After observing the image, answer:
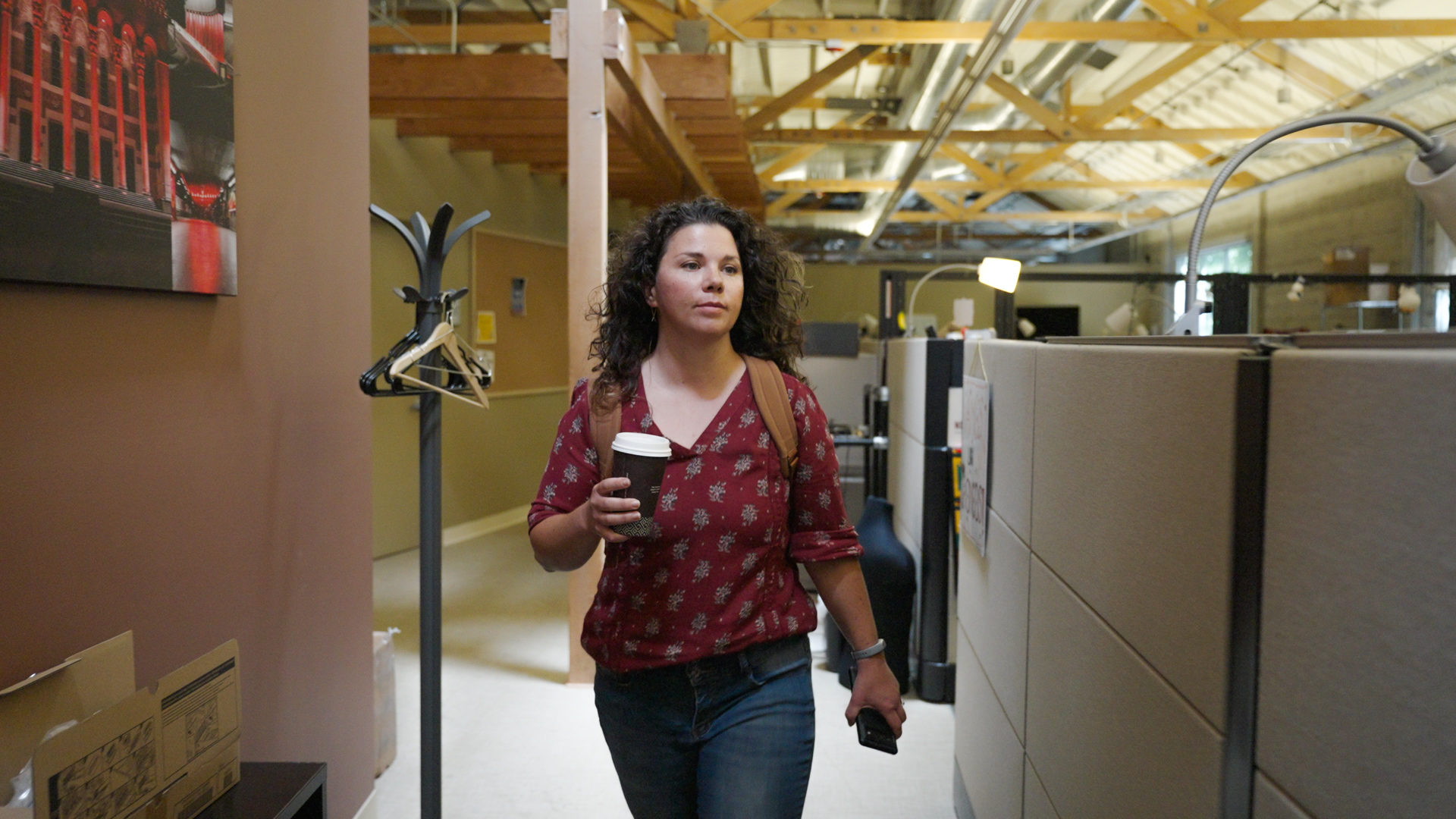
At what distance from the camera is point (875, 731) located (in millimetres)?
1469

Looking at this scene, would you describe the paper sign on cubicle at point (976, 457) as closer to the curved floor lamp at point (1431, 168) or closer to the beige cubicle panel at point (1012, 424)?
the beige cubicle panel at point (1012, 424)

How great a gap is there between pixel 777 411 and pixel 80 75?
1.09 m

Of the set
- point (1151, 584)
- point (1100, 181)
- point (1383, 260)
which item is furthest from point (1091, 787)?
point (1100, 181)

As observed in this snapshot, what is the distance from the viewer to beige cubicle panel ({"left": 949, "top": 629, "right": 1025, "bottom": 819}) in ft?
6.50

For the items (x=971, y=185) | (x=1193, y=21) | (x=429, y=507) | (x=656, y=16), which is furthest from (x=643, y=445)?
(x=971, y=185)

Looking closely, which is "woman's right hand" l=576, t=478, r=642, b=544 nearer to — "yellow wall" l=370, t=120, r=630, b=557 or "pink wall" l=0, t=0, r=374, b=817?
"pink wall" l=0, t=0, r=374, b=817

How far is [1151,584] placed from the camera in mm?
1192

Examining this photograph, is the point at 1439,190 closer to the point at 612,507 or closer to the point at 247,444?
the point at 612,507

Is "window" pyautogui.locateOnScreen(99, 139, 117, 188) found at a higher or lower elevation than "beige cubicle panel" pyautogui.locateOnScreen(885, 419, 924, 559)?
higher

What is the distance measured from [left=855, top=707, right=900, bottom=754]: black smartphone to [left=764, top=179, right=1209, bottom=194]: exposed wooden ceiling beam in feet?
28.8

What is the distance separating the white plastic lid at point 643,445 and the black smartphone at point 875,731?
1.91ft

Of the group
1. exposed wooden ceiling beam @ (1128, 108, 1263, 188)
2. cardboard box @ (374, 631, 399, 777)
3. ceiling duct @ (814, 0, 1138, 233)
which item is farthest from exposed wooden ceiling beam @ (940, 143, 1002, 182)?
cardboard box @ (374, 631, 399, 777)

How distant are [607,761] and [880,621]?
42.5 inches

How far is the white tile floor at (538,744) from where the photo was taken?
110 inches
